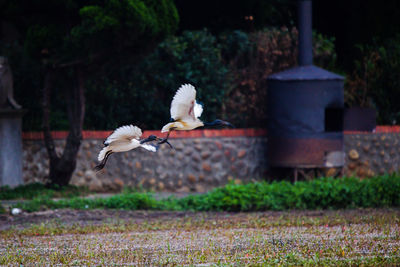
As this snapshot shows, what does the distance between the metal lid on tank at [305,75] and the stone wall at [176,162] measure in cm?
161

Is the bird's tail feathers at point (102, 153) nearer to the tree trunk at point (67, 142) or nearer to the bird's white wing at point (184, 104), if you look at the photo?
the bird's white wing at point (184, 104)

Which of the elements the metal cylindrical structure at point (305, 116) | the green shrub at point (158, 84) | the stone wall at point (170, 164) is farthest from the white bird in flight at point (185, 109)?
the green shrub at point (158, 84)

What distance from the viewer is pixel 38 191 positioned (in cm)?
1362

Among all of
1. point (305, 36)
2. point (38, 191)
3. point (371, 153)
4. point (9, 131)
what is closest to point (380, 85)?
point (371, 153)

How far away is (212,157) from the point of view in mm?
15148

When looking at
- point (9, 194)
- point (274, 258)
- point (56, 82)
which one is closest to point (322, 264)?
point (274, 258)

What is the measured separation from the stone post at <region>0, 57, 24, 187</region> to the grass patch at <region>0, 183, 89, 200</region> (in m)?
0.33

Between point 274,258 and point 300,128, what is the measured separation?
7155 millimetres

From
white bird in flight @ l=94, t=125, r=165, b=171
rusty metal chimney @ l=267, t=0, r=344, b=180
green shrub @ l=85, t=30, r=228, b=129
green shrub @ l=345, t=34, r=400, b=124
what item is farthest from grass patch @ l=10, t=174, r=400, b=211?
white bird in flight @ l=94, t=125, r=165, b=171

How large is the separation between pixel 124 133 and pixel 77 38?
675cm

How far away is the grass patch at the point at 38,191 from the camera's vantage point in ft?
43.8

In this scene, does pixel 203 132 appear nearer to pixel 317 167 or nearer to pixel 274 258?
pixel 317 167

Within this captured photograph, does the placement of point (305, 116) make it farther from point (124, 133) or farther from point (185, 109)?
point (124, 133)

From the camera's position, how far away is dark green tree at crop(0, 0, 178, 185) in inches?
496
